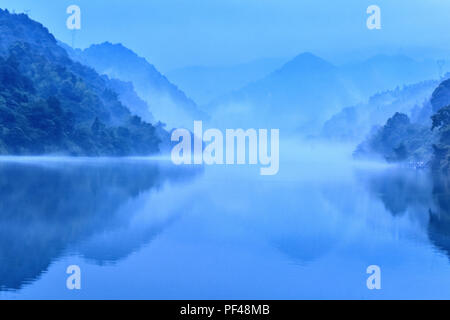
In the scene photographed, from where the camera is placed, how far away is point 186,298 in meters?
9.84

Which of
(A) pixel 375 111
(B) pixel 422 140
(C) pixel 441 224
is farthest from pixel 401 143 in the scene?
(A) pixel 375 111

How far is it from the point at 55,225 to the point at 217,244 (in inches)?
162

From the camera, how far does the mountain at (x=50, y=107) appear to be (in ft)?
207

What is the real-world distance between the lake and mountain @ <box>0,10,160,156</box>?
3855 cm

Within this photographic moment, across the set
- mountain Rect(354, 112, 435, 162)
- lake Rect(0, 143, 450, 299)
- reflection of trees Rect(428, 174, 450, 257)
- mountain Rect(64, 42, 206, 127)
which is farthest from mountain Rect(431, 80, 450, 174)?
mountain Rect(64, 42, 206, 127)

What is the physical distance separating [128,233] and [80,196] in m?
8.03

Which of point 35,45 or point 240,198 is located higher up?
point 35,45

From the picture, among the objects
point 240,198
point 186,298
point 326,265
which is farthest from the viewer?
point 240,198

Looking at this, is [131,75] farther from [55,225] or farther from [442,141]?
[55,225]

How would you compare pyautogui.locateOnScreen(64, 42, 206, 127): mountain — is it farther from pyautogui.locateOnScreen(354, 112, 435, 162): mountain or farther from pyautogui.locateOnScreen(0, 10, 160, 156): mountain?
pyautogui.locateOnScreen(354, 112, 435, 162): mountain

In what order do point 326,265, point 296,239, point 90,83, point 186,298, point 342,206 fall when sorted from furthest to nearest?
point 90,83 → point 342,206 → point 296,239 → point 326,265 → point 186,298

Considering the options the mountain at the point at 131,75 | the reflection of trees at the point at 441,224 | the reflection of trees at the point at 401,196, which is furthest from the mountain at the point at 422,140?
the mountain at the point at 131,75
